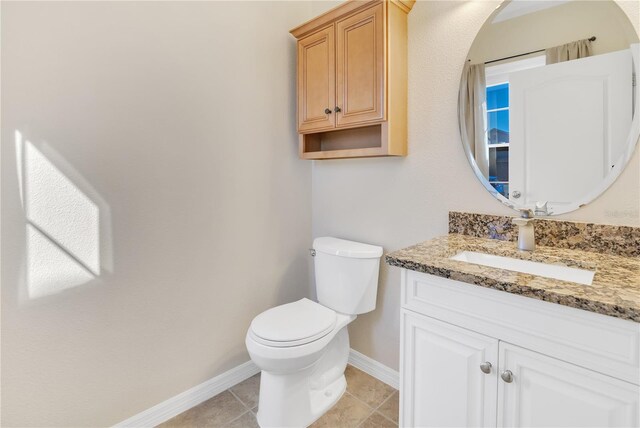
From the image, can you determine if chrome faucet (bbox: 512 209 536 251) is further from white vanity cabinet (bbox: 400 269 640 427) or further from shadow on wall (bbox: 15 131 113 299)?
shadow on wall (bbox: 15 131 113 299)

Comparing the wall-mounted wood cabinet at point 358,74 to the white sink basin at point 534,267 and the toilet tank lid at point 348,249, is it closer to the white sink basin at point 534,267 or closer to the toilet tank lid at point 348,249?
the toilet tank lid at point 348,249

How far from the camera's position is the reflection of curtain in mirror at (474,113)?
1.41 m

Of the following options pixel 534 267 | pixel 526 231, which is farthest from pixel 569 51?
pixel 534 267

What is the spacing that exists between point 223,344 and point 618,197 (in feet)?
6.25

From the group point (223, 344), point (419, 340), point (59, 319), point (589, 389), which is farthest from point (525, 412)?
point (59, 319)

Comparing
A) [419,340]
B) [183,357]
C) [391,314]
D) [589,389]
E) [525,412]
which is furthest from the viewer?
[391,314]

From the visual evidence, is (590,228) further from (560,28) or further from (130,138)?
(130,138)

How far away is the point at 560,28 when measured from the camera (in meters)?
1.22

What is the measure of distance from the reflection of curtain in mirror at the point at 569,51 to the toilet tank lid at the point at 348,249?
1.09 meters

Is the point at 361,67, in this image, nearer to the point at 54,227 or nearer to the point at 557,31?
the point at 557,31

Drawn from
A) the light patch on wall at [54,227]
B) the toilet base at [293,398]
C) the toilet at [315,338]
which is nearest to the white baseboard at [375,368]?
the toilet at [315,338]

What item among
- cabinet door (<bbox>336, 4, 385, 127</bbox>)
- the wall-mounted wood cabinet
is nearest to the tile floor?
the wall-mounted wood cabinet

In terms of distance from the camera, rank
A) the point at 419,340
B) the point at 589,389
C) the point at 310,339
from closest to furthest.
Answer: the point at 589,389 → the point at 419,340 → the point at 310,339

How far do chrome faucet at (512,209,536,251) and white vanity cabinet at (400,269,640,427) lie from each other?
42 centimetres
